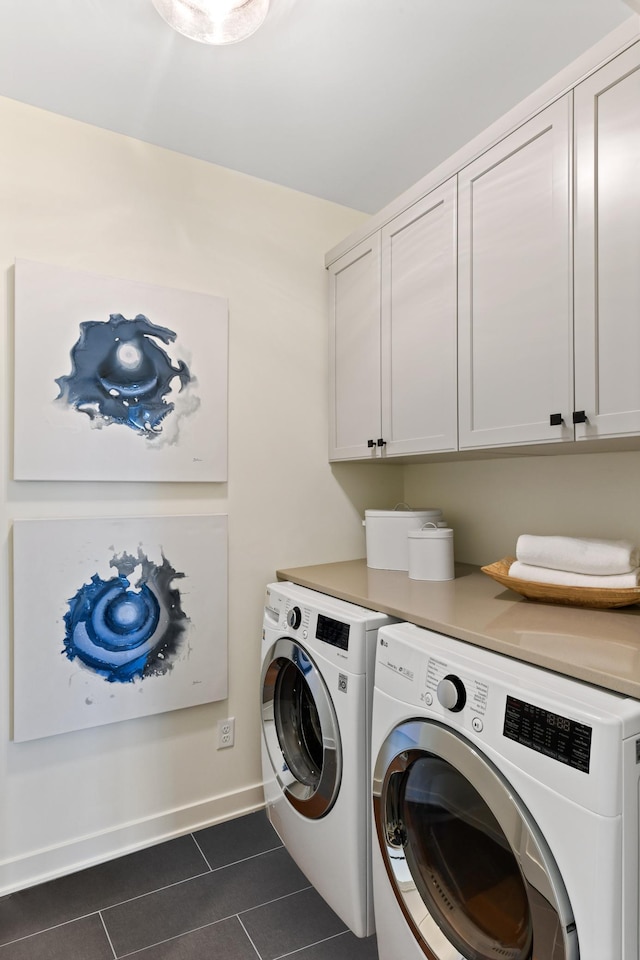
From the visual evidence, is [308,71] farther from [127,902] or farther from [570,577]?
[127,902]

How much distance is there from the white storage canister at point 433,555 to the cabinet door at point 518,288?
389 mm

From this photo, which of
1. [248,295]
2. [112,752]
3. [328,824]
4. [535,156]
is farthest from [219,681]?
[535,156]

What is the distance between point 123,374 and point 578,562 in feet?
5.17

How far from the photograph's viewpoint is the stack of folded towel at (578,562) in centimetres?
146

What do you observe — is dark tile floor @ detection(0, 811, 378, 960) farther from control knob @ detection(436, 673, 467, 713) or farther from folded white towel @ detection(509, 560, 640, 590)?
folded white towel @ detection(509, 560, 640, 590)

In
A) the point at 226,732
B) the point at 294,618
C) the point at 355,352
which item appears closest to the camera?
the point at 294,618

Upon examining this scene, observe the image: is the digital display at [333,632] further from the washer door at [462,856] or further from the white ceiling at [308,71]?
the white ceiling at [308,71]

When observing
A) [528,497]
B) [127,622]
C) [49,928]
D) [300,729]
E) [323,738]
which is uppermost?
[528,497]

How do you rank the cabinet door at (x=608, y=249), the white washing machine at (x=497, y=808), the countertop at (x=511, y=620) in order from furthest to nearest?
the cabinet door at (x=608, y=249)
the countertop at (x=511, y=620)
the white washing machine at (x=497, y=808)

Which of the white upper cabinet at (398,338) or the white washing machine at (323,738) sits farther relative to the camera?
the white upper cabinet at (398,338)

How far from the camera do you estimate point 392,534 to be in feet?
7.36

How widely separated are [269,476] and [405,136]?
1.36 metres

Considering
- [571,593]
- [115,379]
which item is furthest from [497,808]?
[115,379]

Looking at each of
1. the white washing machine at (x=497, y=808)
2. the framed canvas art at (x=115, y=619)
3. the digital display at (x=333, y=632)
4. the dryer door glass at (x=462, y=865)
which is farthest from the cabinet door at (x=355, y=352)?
the dryer door glass at (x=462, y=865)
